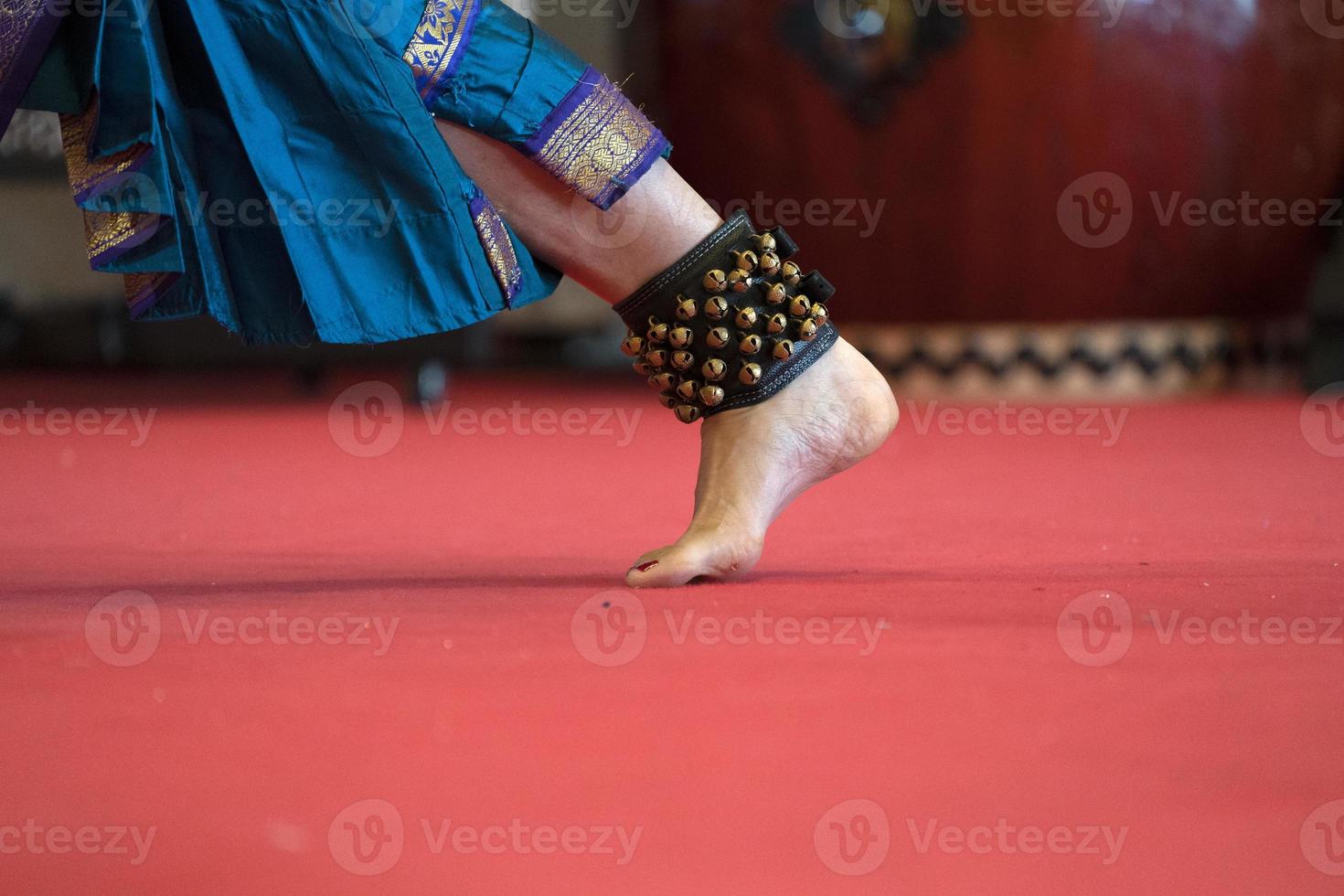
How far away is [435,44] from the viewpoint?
886mm

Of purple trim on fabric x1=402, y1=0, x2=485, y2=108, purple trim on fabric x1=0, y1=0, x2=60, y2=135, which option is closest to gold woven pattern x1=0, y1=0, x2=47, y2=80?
purple trim on fabric x1=0, y1=0, x2=60, y2=135

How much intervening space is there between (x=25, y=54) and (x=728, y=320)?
0.43 metres

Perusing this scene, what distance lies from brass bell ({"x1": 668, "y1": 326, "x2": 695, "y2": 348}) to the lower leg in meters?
0.04

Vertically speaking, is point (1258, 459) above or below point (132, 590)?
below

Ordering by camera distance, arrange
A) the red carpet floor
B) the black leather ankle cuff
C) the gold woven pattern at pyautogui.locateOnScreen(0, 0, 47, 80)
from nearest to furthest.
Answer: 1. the red carpet floor
2. the gold woven pattern at pyautogui.locateOnScreen(0, 0, 47, 80)
3. the black leather ankle cuff

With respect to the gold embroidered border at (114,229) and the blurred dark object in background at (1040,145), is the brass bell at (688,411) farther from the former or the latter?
the blurred dark object in background at (1040,145)

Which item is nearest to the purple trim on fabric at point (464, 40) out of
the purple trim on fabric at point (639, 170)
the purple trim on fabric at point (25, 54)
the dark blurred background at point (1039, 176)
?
the purple trim on fabric at point (639, 170)

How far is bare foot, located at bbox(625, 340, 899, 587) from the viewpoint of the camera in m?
0.94

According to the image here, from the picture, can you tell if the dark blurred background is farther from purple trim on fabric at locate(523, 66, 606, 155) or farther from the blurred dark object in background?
purple trim on fabric at locate(523, 66, 606, 155)

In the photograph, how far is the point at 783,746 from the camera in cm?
58

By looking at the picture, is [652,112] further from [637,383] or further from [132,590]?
[132,590]

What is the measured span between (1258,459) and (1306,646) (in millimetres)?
965

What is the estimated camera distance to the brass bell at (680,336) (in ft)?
3.09

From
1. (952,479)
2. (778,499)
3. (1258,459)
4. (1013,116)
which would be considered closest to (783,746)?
→ (778,499)
